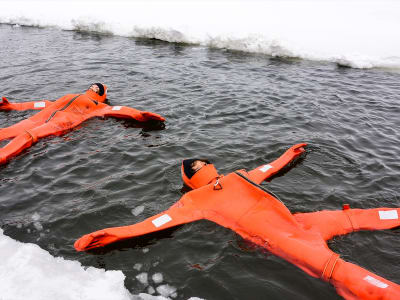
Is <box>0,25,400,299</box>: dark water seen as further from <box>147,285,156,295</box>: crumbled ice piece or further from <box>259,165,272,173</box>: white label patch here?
<box>259,165,272,173</box>: white label patch

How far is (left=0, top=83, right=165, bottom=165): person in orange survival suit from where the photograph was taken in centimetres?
769

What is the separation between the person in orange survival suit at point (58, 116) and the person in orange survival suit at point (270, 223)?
3.86 meters

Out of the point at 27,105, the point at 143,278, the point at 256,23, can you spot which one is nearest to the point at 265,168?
the point at 143,278

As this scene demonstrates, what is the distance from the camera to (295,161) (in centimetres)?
746

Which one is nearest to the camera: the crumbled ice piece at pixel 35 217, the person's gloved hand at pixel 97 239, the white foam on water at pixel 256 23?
the person's gloved hand at pixel 97 239

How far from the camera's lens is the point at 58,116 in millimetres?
8695

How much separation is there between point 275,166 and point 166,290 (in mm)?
3588

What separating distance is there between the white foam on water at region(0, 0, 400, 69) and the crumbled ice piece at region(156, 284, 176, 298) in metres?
13.9

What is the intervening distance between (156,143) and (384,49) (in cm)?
1385

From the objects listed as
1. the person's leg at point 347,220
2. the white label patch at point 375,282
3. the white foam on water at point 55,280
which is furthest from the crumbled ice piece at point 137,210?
the white label patch at point 375,282

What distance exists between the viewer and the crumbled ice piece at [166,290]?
4.39m

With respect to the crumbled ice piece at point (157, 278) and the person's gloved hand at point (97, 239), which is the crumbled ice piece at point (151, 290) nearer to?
the crumbled ice piece at point (157, 278)

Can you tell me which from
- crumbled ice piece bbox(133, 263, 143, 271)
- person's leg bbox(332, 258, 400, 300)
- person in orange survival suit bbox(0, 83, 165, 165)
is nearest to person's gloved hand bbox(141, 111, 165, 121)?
person in orange survival suit bbox(0, 83, 165, 165)

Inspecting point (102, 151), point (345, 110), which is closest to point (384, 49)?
point (345, 110)
